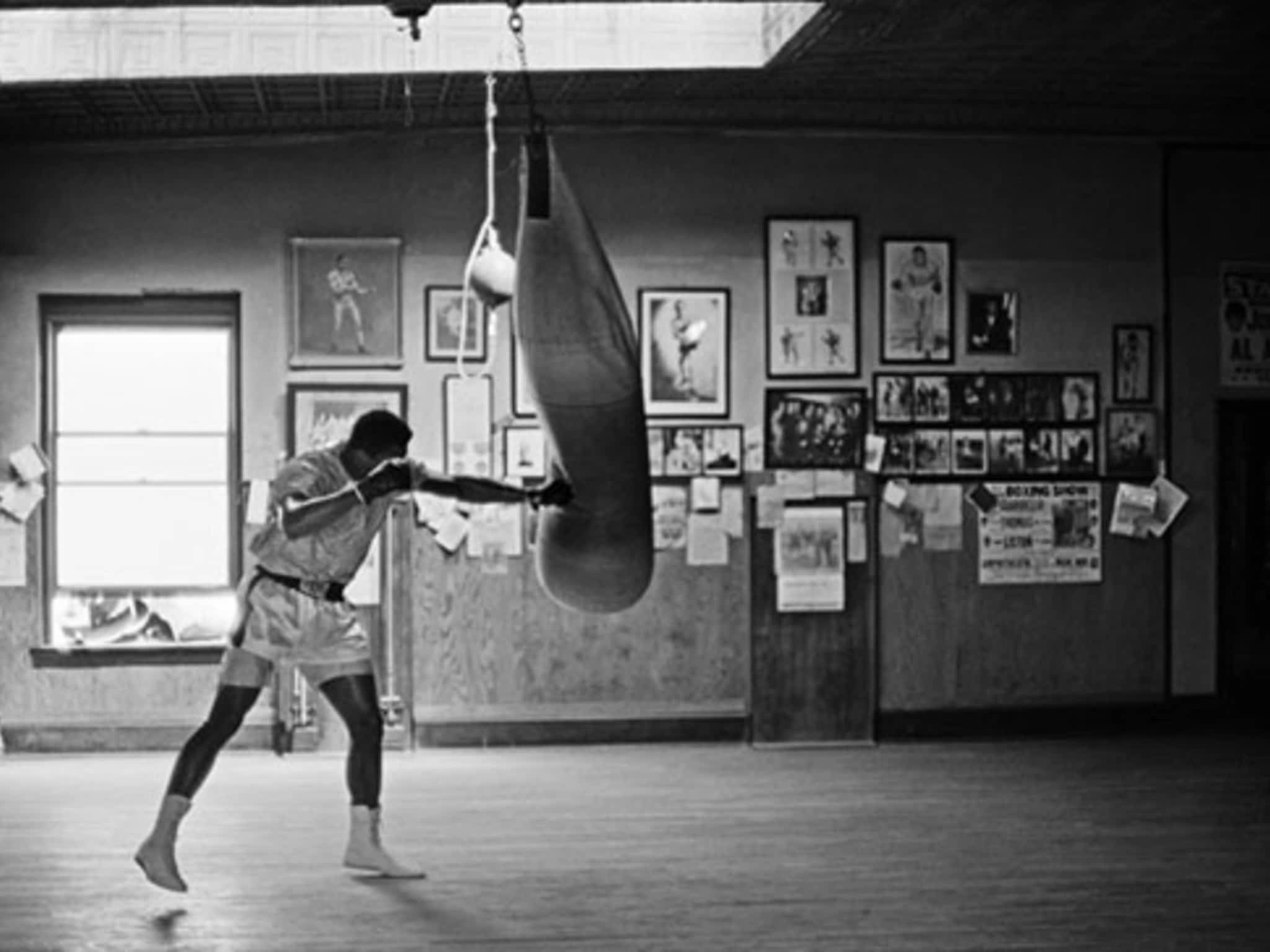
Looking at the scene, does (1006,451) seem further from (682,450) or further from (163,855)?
(163,855)

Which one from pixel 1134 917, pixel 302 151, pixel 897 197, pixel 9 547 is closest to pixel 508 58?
pixel 302 151

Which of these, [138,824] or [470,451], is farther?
[470,451]

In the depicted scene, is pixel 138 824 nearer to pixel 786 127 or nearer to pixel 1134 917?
pixel 1134 917

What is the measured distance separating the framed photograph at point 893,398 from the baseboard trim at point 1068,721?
1284 millimetres

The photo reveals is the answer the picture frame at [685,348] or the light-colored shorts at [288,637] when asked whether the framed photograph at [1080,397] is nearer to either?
the picture frame at [685,348]

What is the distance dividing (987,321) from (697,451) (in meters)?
1.39

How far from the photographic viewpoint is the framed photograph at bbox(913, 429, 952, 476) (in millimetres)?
8867

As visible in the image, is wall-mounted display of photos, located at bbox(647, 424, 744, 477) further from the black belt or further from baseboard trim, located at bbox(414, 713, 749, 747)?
the black belt

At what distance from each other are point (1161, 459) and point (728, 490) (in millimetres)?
1962

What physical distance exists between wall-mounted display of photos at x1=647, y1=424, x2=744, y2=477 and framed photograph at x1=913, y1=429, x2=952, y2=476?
0.77 meters

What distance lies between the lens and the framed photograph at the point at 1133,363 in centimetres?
898

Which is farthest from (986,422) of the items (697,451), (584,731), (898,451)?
(584,731)

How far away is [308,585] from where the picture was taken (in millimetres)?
5766

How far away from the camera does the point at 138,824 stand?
→ 6828 mm
